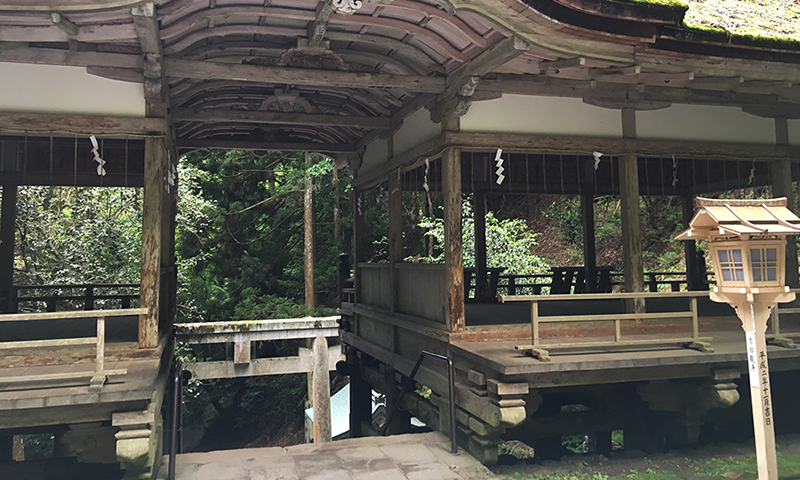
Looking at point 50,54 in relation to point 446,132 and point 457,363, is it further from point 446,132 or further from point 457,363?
point 457,363

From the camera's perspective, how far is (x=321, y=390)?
49.0ft

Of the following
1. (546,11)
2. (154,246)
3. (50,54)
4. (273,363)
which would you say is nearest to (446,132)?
(546,11)

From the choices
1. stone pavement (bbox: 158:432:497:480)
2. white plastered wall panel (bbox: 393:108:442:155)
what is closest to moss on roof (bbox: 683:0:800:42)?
white plastered wall panel (bbox: 393:108:442:155)

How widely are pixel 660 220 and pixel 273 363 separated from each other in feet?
48.1

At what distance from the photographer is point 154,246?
6.24 meters

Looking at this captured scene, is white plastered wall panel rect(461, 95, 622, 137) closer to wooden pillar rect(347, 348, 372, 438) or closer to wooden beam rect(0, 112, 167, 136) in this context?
wooden beam rect(0, 112, 167, 136)

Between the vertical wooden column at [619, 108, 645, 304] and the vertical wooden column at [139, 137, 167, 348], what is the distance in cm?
591

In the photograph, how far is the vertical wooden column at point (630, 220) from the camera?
7.60 metres

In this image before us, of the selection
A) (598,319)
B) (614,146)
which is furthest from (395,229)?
(598,319)

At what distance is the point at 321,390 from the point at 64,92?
413 inches

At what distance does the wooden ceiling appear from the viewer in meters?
5.42

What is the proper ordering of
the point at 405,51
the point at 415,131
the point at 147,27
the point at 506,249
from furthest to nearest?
1. the point at 506,249
2. the point at 415,131
3. the point at 405,51
4. the point at 147,27

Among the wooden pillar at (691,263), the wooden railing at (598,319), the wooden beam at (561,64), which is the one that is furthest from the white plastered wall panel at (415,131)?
the wooden pillar at (691,263)

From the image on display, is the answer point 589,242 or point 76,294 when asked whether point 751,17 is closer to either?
point 589,242
